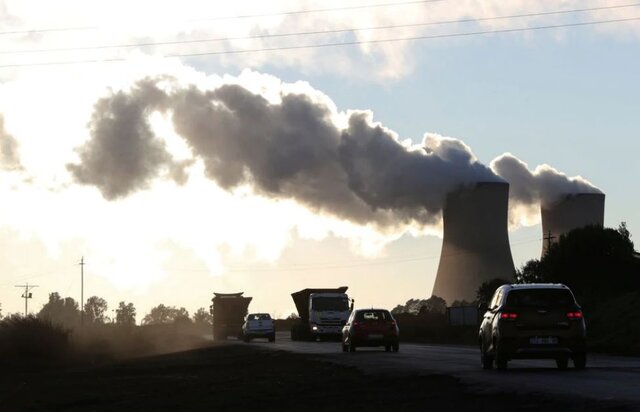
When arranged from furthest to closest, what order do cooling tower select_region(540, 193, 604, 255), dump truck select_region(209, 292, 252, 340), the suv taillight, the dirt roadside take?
1. cooling tower select_region(540, 193, 604, 255)
2. dump truck select_region(209, 292, 252, 340)
3. the suv taillight
4. the dirt roadside

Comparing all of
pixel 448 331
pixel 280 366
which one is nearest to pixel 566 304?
pixel 280 366

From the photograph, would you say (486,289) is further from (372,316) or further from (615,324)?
(372,316)

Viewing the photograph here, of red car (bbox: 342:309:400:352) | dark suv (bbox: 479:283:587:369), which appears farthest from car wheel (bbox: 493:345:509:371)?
red car (bbox: 342:309:400:352)

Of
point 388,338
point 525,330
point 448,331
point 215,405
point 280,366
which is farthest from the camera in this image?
point 448,331

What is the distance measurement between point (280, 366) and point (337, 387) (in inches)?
375

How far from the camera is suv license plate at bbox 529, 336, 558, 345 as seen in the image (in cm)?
2448

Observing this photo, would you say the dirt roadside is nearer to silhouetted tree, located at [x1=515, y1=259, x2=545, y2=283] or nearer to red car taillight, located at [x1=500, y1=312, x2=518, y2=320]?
red car taillight, located at [x1=500, y1=312, x2=518, y2=320]

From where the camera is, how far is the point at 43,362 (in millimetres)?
45250

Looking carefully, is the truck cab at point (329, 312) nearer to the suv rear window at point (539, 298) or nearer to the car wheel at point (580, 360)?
the car wheel at point (580, 360)

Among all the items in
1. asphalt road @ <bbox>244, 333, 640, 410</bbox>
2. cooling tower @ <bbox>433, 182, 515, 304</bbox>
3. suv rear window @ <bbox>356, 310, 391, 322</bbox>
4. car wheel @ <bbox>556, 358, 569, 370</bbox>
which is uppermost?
cooling tower @ <bbox>433, 182, 515, 304</bbox>

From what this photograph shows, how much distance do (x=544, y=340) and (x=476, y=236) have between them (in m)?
56.5

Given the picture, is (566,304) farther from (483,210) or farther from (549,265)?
(549,265)

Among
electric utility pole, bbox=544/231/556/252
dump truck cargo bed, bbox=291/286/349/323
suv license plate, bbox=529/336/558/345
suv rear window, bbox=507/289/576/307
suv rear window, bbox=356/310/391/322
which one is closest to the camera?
suv license plate, bbox=529/336/558/345

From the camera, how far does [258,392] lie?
2034 centimetres
